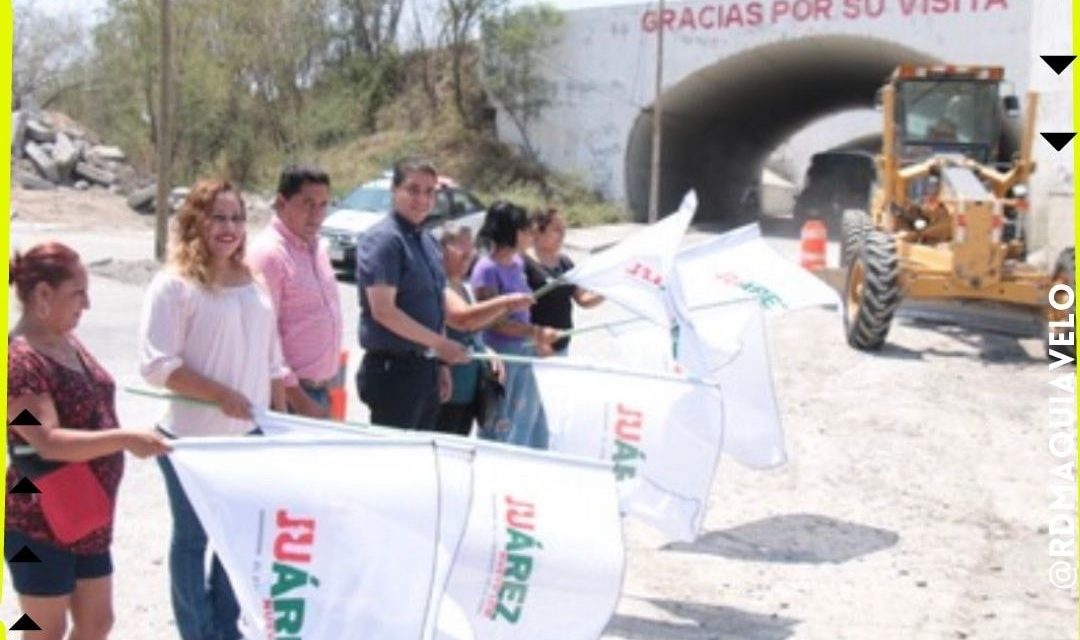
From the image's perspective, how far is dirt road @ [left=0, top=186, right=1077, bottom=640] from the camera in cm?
569

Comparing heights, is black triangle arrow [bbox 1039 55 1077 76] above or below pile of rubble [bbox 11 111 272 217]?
above

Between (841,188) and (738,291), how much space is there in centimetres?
2480

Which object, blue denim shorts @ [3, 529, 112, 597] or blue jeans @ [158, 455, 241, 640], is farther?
blue jeans @ [158, 455, 241, 640]

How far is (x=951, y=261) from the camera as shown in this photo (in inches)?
498

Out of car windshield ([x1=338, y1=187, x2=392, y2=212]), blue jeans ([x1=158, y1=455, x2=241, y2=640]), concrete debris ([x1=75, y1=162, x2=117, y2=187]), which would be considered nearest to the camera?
blue jeans ([x1=158, y1=455, x2=241, y2=640])

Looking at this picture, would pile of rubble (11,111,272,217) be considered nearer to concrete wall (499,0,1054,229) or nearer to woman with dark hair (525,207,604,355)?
concrete wall (499,0,1054,229)

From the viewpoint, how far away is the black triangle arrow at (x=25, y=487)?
147 inches

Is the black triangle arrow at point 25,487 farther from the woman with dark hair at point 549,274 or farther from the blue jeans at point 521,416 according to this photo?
the woman with dark hair at point 549,274

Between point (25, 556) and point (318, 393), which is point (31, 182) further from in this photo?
point (25, 556)

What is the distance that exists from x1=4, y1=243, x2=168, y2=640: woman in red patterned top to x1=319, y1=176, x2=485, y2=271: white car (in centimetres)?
1519

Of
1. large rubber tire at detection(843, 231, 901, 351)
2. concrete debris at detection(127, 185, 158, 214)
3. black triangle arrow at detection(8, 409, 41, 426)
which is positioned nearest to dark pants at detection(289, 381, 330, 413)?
black triangle arrow at detection(8, 409, 41, 426)

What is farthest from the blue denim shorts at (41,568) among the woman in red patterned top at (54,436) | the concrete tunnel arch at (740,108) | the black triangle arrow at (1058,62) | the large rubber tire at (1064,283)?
the concrete tunnel arch at (740,108)

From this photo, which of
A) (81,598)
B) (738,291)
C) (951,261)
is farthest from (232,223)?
(951,261)

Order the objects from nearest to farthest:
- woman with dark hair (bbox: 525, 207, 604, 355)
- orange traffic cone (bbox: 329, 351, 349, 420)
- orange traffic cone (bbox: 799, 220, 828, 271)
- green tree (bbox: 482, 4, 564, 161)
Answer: orange traffic cone (bbox: 329, 351, 349, 420), woman with dark hair (bbox: 525, 207, 604, 355), orange traffic cone (bbox: 799, 220, 828, 271), green tree (bbox: 482, 4, 564, 161)
